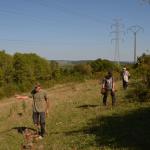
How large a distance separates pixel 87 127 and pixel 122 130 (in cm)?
184

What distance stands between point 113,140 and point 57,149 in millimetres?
1639

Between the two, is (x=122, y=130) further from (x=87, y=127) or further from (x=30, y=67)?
(x=30, y=67)

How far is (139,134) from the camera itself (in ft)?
47.1

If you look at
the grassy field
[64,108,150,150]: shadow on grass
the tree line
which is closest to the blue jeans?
the grassy field

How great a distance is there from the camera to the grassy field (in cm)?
1351

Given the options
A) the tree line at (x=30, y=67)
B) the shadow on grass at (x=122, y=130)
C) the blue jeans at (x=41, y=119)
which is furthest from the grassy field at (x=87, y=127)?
the tree line at (x=30, y=67)

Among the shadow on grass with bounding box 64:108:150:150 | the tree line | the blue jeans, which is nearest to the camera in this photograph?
the shadow on grass with bounding box 64:108:150:150

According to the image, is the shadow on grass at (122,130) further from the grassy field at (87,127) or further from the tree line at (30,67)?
the tree line at (30,67)

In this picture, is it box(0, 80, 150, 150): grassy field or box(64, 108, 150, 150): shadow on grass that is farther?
box(0, 80, 150, 150): grassy field

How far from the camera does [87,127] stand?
1681cm

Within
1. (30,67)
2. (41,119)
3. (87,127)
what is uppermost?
(30,67)

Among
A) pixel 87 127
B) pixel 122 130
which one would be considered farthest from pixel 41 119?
pixel 122 130

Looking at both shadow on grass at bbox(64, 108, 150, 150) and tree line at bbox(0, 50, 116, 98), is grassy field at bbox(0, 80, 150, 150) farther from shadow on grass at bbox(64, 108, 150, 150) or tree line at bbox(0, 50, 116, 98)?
tree line at bbox(0, 50, 116, 98)

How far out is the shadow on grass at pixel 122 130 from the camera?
1306cm
